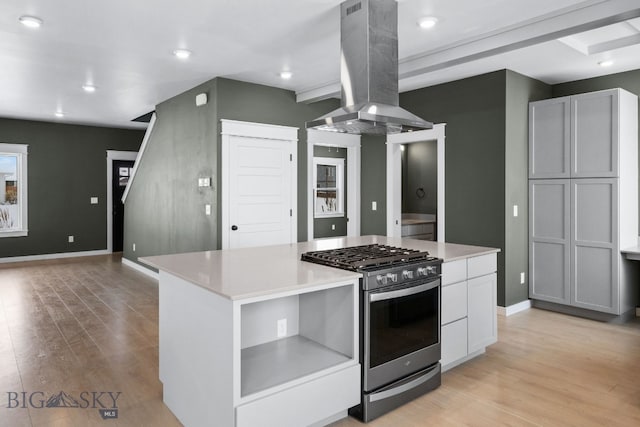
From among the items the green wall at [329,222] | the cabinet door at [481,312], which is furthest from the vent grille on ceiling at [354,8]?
the green wall at [329,222]

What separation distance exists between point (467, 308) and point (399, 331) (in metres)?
0.87

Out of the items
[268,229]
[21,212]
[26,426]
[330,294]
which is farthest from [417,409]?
[21,212]

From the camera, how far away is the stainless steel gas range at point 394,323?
2457 millimetres

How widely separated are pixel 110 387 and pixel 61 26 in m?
2.73

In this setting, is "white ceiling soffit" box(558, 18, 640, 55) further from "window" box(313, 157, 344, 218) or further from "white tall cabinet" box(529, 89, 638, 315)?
"window" box(313, 157, 344, 218)

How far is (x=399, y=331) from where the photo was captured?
103 inches

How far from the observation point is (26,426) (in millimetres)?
2408

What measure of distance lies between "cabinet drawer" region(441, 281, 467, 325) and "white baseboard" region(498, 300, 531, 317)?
1632 millimetres

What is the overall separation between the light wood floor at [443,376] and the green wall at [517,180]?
16.2 inches

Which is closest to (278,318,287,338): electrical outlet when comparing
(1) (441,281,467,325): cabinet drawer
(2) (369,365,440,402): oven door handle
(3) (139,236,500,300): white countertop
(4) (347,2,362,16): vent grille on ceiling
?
(3) (139,236,500,300): white countertop

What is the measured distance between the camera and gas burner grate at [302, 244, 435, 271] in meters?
2.52

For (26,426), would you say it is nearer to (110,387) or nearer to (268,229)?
(110,387)

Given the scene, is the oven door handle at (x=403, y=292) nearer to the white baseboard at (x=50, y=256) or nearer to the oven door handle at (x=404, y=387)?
the oven door handle at (x=404, y=387)

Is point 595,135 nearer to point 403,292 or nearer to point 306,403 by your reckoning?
point 403,292
